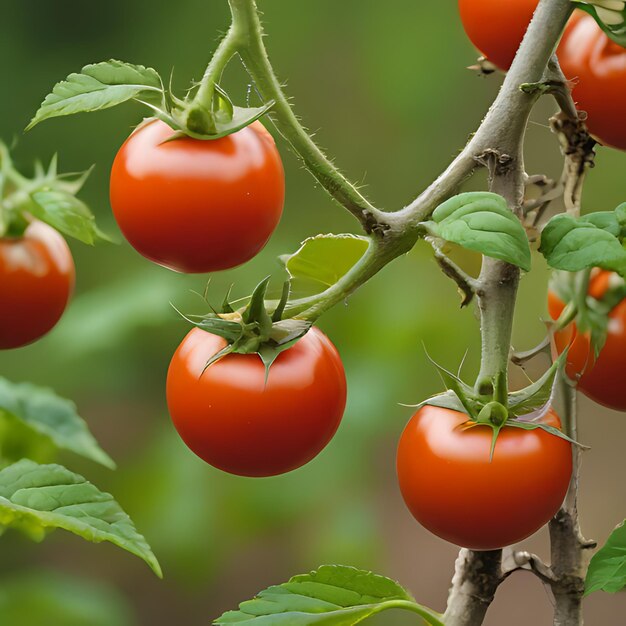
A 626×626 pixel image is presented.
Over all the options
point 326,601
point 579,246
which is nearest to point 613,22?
point 579,246

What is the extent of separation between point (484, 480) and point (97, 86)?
0.29 metres

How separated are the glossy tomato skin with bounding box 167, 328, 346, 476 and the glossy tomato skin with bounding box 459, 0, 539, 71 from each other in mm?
221

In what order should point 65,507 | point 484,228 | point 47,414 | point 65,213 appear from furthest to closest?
1. point 47,414
2. point 65,213
3. point 65,507
4. point 484,228

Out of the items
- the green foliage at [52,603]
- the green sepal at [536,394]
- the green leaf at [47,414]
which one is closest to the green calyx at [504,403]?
the green sepal at [536,394]

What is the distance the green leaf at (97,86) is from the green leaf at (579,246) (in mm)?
216

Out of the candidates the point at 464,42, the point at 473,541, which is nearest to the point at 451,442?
the point at 473,541

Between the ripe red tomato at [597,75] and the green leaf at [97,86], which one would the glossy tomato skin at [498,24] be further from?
the green leaf at [97,86]

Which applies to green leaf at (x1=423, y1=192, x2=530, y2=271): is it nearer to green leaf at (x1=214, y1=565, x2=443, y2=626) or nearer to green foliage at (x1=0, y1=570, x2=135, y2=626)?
green leaf at (x1=214, y1=565, x2=443, y2=626)

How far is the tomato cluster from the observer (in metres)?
0.66

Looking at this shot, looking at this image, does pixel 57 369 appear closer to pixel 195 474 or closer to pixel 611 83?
pixel 195 474

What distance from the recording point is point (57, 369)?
4.88 feet

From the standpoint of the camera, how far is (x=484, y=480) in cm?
62

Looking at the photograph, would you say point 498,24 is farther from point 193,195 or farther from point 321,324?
point 321,324

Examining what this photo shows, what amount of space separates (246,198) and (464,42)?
4.98 feet
